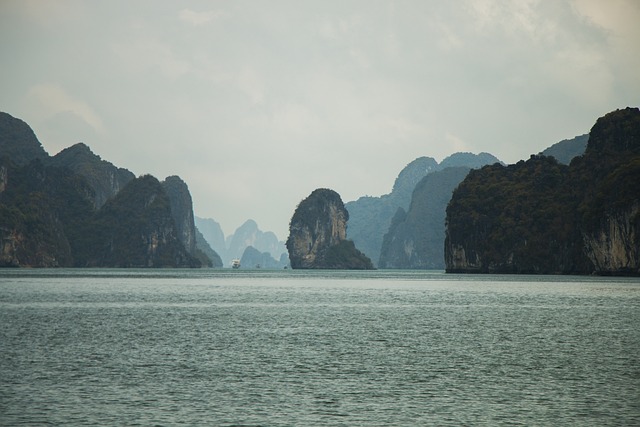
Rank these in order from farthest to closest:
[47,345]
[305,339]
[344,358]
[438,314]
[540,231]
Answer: [540,231] → [438,314] → [305,339] → [47,345] → [344,358]

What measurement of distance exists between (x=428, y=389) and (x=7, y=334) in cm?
2922

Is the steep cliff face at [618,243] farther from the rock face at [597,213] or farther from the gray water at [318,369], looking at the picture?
the gray water at [318,369]

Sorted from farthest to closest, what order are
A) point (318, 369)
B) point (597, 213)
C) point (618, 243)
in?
point (597, 213), point (618, 243), point (318, 369)

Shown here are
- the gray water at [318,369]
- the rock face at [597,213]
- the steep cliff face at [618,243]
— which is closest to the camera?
the gray water at [318,369]

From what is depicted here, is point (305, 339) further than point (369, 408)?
Yes

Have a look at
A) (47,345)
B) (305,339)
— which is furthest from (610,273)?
(47,345)

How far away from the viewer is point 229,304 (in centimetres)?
8288

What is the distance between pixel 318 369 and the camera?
112 feet

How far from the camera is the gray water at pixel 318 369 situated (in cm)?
2473

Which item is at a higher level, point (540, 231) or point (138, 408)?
point (540, 231)

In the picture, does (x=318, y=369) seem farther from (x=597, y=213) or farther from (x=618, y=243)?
(x=597, y=213)

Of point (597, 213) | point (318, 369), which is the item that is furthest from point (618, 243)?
point (318, 369)

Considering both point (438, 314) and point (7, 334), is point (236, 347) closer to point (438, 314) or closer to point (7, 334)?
point (7, 334)

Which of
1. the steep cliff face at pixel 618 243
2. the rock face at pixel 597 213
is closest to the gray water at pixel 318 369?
the steep cliff face at pixel 618 243
